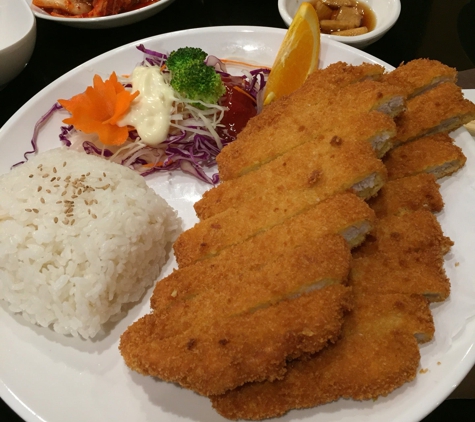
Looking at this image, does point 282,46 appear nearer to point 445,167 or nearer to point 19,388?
point 445,167

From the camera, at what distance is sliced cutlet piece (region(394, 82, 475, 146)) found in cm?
234

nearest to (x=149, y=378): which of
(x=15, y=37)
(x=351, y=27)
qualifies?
(x=15, y=37)

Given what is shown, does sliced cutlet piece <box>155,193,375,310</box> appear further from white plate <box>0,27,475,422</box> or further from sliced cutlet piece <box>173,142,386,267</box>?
white plate <box>0,27,475,422</box>

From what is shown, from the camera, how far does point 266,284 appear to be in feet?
5.85

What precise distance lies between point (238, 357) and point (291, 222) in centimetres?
67

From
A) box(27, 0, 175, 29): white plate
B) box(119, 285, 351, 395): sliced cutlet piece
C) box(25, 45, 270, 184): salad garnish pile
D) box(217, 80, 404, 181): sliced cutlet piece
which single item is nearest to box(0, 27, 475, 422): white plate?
box(119, 285, 351, 395): sliced cutlet piece

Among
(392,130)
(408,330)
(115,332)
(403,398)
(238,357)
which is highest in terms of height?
(392,130)

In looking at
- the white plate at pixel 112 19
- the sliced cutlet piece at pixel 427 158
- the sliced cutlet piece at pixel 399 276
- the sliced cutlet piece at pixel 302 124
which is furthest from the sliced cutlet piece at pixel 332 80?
the white plate at pixel 112 19

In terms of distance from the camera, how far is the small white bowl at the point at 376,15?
304cm

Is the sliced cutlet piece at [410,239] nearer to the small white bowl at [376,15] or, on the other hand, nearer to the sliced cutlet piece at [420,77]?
the sliced cutlet piece at [420,77]

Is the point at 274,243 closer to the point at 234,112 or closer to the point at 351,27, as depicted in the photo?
the point at 234,112

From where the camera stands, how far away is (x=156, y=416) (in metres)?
1.83

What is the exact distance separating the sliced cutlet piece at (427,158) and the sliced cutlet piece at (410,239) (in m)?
0.29

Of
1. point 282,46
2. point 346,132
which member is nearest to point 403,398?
point 346,132
